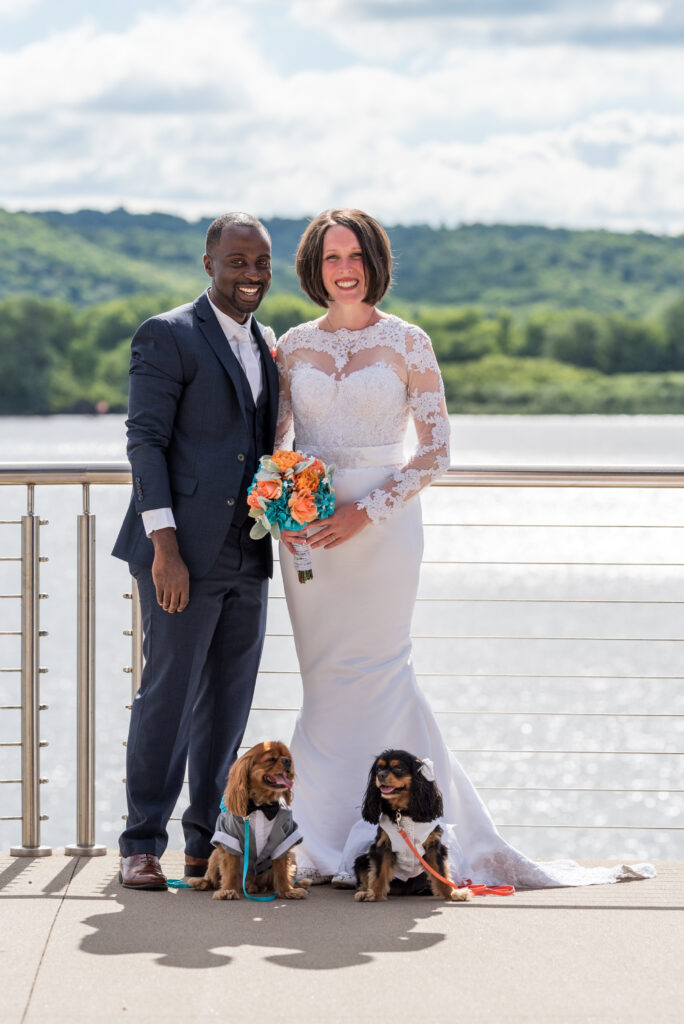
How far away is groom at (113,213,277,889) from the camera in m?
3.48

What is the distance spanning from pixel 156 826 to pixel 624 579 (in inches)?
854

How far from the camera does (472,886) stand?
360cm

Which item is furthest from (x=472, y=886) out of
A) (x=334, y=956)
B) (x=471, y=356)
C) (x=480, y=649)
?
(x=471, y=356)

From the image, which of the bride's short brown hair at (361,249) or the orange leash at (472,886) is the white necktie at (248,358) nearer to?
the bride's short brown hair at (361,249)

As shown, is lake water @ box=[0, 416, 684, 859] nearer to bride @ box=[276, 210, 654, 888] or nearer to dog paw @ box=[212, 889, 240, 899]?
bride @ box=[276, 210, 654, 888]

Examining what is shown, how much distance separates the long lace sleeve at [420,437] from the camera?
3.64 meters

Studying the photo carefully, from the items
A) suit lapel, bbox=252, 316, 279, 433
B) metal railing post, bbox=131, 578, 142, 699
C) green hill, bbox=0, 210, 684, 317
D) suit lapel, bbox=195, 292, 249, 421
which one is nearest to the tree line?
green hill, bbox=0, 210, 684, 317

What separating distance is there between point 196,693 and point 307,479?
0.67 metres

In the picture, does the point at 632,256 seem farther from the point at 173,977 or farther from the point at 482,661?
the point at 173,977

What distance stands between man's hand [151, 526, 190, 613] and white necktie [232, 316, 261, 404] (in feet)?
1.52

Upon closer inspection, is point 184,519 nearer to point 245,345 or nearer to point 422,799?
point 245,345

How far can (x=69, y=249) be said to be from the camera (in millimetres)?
54062

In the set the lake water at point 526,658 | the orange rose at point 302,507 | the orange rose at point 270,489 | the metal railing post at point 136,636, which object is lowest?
the lake water at point 526,658

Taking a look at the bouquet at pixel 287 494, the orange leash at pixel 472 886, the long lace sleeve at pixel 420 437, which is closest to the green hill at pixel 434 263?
the long lace sleeve at pixel 420 437
